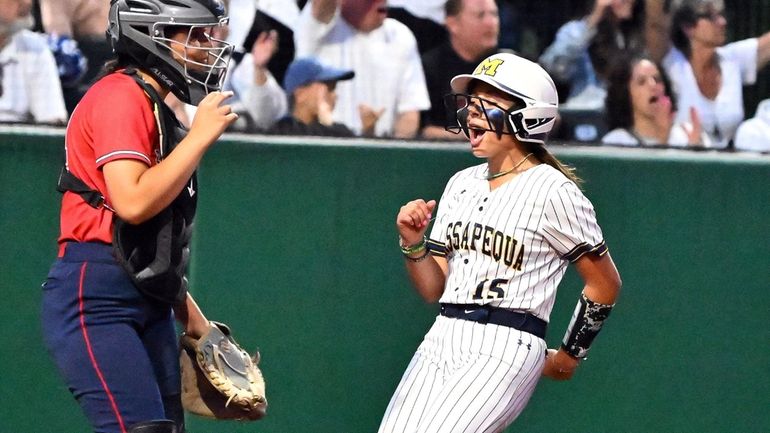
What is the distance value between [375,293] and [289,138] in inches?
31.4

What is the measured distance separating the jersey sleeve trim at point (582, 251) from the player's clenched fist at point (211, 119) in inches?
45.3

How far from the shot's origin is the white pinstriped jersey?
3930mm

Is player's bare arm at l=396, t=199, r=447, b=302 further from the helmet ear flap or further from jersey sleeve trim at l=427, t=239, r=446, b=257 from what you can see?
the helmet ear flap

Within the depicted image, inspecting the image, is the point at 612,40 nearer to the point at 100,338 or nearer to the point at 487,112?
the point at 487,112

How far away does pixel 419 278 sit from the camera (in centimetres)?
421

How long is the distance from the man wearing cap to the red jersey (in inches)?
77.4

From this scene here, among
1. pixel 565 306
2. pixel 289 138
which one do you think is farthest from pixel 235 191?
pixel 565 306

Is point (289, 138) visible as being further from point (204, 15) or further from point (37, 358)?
point (204, 15)

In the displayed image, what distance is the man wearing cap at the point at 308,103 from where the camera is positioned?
5660 millimetres

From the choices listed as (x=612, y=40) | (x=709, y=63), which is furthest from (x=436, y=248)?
(x=709, y=63)

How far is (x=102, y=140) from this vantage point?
351 cm

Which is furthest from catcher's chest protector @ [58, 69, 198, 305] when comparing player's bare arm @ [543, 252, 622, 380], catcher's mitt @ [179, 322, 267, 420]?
player's bare arm @ [543, 252, 622, 380]

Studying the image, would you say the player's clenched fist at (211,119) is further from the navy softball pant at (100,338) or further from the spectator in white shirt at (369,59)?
the spectator in white shirt at (369,59)

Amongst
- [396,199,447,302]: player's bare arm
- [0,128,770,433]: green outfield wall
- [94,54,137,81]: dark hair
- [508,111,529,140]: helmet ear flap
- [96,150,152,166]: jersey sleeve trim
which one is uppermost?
[94,54,137,81]: dark hair
